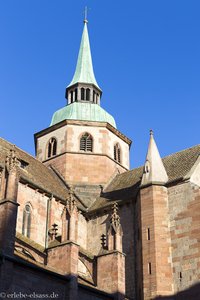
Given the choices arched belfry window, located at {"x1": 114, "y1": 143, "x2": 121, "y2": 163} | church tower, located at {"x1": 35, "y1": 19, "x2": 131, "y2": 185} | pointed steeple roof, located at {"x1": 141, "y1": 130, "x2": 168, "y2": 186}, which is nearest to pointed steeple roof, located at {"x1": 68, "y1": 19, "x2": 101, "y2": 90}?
church tower, located at {"x1": 35, "y1": 19, "x2": 131, "y2": 185}

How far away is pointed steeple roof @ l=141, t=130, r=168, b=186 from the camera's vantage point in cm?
2941

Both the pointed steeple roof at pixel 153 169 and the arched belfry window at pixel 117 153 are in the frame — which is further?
the arched belfry window at pixel 117 153

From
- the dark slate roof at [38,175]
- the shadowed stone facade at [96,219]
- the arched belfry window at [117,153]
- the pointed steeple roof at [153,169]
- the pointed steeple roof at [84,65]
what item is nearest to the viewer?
the shadowed stone facade at [96,219]

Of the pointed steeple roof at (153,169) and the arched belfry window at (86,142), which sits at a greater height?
the arched belfry window at (86,142)

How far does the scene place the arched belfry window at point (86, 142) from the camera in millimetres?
38375

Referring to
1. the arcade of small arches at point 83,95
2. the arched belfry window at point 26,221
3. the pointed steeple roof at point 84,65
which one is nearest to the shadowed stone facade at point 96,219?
the arched belfry window at point 26,221

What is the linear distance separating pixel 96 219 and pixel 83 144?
7.48 meters

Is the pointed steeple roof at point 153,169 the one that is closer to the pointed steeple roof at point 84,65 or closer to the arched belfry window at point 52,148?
the arched belfry window at point 52,148

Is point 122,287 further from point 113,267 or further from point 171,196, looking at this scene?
point 171,196

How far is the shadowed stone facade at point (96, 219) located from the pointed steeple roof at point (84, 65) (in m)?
5.29

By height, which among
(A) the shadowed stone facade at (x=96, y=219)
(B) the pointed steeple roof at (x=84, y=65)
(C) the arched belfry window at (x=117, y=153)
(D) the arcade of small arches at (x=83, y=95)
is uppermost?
(B) the pointed steeple roof at (x=84, y=65)

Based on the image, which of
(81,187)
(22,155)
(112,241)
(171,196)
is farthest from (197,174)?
(22,155)

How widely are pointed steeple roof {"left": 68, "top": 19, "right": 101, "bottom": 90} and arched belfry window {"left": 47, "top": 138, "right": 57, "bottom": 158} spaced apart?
656cm

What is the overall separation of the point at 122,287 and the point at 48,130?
18.0 meters
